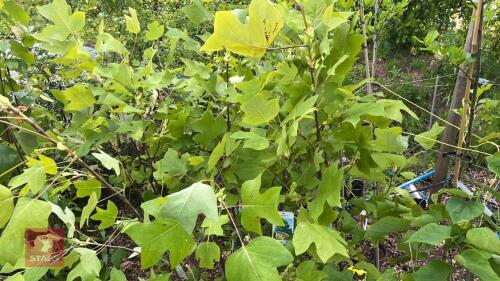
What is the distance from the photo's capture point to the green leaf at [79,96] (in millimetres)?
1180

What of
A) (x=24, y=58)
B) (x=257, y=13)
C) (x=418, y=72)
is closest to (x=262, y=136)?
(x=257, y=13)

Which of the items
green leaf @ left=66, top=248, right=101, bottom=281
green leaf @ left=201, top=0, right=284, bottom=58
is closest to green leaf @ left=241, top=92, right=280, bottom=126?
green leaf @ left=201, top=0, right=284, bottom=58

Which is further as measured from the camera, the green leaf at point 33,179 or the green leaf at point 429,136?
the green leaf at point 429,136

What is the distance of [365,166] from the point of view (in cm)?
108

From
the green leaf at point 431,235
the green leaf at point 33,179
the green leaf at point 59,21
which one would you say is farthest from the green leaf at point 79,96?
the green leaf at point 431,235

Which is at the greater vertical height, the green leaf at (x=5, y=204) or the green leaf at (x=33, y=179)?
the green leaf at (x=33, y=179)

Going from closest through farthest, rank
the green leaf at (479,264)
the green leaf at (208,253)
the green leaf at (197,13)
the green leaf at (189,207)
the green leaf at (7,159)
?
the green leaf at (189,207) < the green leaf at (479,264) < the green leaf at (208,253) < the green leaf at (197,13) < the green leaf at (7,159)

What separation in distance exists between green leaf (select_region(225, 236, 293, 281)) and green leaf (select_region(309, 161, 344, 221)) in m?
0.15

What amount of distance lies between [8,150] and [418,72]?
226 inches

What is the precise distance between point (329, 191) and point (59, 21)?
86 cm

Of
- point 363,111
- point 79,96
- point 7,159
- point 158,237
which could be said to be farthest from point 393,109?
point 7,159

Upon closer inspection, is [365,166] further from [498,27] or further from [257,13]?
[498,27]

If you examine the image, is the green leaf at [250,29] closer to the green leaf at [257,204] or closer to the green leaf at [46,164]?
the green leaf at [257,204]

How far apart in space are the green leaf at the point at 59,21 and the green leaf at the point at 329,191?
31.3 inches
